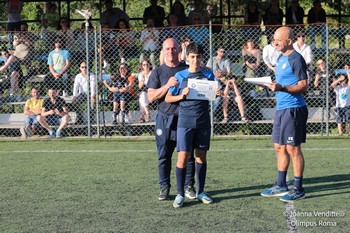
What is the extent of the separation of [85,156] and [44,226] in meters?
4.88

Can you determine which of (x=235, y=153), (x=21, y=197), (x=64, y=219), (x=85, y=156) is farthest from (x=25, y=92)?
(x=64, y=219)

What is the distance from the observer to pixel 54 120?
15430mm

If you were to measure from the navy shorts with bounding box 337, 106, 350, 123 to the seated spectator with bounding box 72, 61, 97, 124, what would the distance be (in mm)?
4962

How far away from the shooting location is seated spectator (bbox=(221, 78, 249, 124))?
1513cm

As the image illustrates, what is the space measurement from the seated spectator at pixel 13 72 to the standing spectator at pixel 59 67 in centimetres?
72

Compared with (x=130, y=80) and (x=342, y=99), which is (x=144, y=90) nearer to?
(x=130, y=80)

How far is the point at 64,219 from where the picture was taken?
309 inches

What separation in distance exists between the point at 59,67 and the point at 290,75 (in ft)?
28.8

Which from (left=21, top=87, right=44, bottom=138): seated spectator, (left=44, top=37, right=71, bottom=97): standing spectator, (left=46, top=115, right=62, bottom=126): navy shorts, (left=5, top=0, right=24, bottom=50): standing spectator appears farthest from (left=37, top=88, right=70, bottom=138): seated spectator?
(left=5, top=0, right=24, bottom=50): standing spectator

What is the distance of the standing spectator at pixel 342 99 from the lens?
15.1 m

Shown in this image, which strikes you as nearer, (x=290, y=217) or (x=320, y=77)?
(x=290, y=217)

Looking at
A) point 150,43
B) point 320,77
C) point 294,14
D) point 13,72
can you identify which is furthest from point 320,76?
point 13,72

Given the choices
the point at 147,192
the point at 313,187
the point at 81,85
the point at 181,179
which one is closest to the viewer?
the point at 181,179

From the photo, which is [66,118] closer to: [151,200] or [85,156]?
[85,156]
